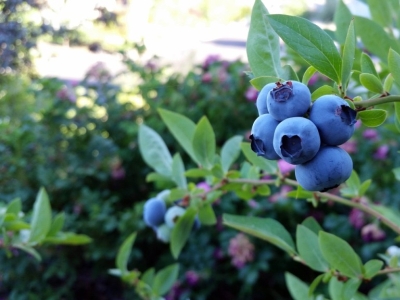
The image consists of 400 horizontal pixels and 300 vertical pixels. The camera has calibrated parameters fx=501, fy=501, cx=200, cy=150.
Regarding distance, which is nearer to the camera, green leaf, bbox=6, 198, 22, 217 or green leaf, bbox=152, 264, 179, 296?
green leaf, bbox=6, 198, 22, 217

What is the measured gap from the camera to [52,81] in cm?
214

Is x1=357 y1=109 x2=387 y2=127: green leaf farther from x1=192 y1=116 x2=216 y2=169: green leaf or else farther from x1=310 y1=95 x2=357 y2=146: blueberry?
x1=192 y1=116 x2=216 y2=169: green leaf

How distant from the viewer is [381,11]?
28.5 inches

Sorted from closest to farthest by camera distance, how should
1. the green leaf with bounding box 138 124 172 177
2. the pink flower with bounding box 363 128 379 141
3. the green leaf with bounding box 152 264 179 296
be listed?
1. the green leaf with bounding box 138 124 172 177
2. the green leaf with bounding box 152 264 179 296
3. the pink flower with bounding box 363 128 379 141

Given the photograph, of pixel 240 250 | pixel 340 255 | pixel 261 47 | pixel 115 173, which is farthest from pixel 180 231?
pixel 115 173

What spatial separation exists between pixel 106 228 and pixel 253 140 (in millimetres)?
1514

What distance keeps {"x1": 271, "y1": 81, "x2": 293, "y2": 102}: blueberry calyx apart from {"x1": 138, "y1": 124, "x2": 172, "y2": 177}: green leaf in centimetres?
47

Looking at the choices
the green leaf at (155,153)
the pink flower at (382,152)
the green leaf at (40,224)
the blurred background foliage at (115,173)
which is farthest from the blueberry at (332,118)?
the pink flower at (382,152)

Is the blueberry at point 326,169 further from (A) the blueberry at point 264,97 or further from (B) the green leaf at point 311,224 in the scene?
(B) the green leaf at point 311,224

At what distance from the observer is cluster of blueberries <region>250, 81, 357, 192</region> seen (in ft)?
1.20

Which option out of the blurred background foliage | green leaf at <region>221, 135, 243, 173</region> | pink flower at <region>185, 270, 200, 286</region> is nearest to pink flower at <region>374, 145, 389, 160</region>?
the blurred background foliage

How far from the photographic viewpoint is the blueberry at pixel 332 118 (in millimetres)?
370

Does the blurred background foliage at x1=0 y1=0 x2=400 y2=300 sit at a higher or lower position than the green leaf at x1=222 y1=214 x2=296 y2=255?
lower

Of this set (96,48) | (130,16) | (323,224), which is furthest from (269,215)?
(130,16)
